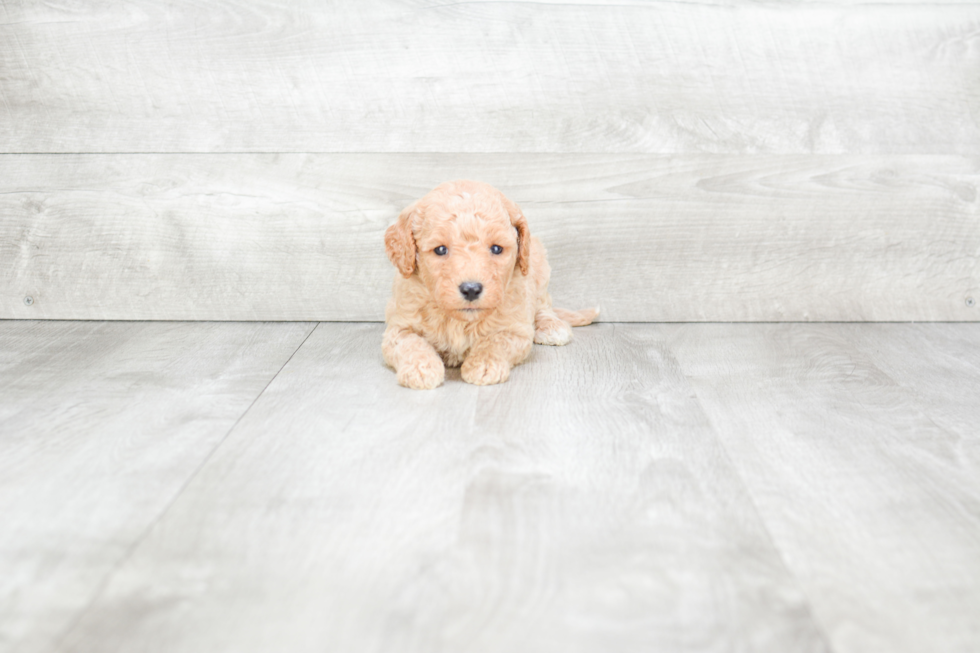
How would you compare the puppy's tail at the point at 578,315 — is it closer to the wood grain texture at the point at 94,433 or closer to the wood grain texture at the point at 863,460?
the wood grain texture at the point at 863,460

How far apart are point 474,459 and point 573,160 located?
3.14 feet

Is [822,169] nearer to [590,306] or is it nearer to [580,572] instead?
[590,306]

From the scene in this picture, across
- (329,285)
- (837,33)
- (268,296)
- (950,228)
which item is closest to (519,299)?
(329,285)

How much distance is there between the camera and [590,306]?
6.31 feet

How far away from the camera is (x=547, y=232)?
188 centimetres

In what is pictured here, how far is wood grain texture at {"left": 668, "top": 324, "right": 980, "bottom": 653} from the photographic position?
2.66 feet

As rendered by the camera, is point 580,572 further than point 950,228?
No

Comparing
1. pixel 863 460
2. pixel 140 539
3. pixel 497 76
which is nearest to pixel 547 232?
pixel 497 76

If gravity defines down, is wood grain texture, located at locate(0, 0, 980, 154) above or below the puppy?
above

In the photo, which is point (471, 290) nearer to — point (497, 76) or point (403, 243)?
point (403, 243)

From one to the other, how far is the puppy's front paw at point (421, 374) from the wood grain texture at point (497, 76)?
0.64 meters

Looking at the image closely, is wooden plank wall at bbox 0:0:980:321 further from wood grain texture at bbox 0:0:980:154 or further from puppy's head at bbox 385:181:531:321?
puppy's head at bbox 385:181:531:321

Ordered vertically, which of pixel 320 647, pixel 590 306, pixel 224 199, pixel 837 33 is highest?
pixel 837 33

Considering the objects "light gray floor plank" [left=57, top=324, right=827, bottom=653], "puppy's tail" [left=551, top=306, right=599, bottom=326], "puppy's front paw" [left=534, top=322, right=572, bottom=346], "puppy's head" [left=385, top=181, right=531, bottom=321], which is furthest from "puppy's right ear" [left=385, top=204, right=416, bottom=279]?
"puppy's tail" [left=551, top=306, right=599, bottom=326]
